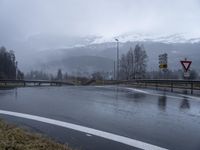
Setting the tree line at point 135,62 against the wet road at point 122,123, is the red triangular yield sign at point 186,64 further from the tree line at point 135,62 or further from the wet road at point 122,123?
the tree line at point 135,62

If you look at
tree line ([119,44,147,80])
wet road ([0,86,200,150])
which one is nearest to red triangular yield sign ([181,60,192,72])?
wet road ([0,86,200,150])

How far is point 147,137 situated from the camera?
26.6ft

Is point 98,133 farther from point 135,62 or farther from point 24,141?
point 135,62

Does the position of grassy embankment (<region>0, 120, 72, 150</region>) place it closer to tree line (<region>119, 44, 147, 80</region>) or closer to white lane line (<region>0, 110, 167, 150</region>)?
white lane line (<region>0, 110, 167, 150</region>)

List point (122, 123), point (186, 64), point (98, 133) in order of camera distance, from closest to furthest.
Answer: point (98, 133) < point (122, 123) < point (186, 64)

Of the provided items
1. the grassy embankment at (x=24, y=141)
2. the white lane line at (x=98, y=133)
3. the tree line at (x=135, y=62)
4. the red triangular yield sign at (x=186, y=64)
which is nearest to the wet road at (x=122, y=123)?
the white lane line at (x=98, y=133)

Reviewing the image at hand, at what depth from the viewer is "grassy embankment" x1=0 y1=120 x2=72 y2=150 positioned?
6829mm

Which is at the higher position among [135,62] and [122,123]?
[135,62]

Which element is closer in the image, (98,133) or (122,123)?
(98,133)

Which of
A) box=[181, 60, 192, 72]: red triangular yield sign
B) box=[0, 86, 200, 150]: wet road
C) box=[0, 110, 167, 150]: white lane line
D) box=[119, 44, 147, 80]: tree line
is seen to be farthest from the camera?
box=[119, 44, 147, 80]: tree line

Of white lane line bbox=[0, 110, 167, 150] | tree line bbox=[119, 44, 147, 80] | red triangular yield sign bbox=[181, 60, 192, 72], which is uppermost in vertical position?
tree line bbox=[119, 44, 147, 80]

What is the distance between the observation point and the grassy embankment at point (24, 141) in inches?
269

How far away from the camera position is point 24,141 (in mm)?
7348

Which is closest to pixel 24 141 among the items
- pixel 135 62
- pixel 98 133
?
pixel 98 133
